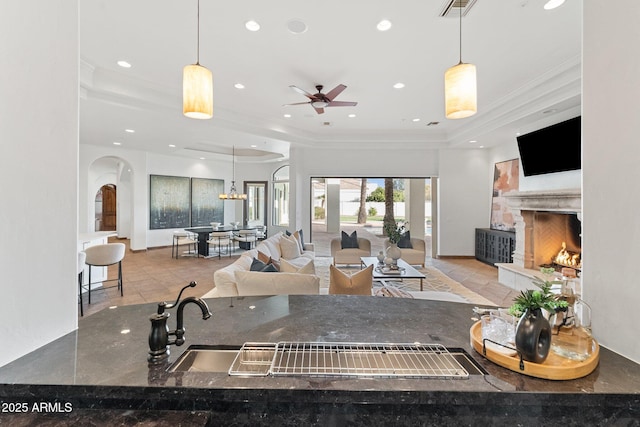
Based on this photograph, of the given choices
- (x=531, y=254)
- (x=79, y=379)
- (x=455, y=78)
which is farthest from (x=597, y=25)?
(x=531, y=254)

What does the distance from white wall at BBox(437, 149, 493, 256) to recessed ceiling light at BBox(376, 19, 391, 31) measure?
5.02 m

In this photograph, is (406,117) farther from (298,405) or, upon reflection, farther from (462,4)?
(298,405)

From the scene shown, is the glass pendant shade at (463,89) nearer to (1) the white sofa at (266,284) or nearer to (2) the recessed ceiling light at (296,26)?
(2) the recessed ceiling light at (296,26)

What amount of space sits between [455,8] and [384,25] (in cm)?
64

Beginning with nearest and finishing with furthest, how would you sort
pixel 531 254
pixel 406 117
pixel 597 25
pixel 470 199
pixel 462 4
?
pixel 597 25
pixel 462 4
pixel 531 254
pixel 406 117
pixel 470 199

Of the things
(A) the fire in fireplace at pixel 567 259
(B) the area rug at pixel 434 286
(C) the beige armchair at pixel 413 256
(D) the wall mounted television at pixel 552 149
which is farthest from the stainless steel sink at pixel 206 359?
(A) the fire in fireplace at pixel 567 259

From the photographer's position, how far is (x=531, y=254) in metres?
4.87

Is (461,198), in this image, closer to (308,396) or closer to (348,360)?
(348,360)

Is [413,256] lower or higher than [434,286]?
higher

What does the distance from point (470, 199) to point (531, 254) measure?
2571 mm

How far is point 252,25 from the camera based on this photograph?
111 inches

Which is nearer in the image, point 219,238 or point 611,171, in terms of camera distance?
point 611,171

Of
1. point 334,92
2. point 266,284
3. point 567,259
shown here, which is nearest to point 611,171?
point 266,284

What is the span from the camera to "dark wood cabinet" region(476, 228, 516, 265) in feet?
19.1
